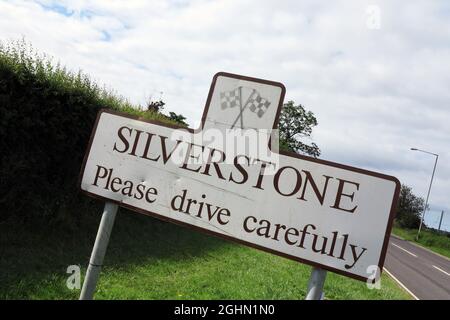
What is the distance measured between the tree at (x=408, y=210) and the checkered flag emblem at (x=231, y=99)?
65536 mm

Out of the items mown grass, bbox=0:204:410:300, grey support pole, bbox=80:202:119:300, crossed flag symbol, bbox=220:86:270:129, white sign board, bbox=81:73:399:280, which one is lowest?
mown grass, bbox=0:204:410:300

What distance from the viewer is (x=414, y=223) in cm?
6222

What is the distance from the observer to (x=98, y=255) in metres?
2.74

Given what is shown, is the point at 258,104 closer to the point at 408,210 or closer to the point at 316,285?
the point at 316,285

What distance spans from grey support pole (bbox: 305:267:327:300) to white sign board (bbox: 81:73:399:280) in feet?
0.15

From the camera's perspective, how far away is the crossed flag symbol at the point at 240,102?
2594mm

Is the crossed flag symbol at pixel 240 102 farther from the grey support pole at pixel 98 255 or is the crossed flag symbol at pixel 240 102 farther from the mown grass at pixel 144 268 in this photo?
the mown grass at pixel 144 268

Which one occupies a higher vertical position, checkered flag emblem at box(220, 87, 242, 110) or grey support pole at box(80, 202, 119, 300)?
checkered flag emblem at box(220, 87, 242, 110)

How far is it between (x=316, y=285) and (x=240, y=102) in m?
1.20

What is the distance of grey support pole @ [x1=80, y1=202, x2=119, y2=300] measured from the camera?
2697 mm

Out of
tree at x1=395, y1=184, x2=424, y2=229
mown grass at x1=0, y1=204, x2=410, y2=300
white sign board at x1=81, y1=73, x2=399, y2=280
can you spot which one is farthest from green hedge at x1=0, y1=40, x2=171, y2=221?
tree at x1=395, y1=184, x2=424, y2=229

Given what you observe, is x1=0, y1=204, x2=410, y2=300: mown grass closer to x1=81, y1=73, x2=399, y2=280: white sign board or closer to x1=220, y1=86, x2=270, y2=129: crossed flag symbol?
x1=81, y1=73, x2=399, y2=280: white sign board

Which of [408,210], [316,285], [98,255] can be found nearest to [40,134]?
[98,255]

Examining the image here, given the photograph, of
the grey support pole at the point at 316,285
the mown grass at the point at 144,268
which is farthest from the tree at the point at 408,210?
the grey support pole at the point at 316,285
